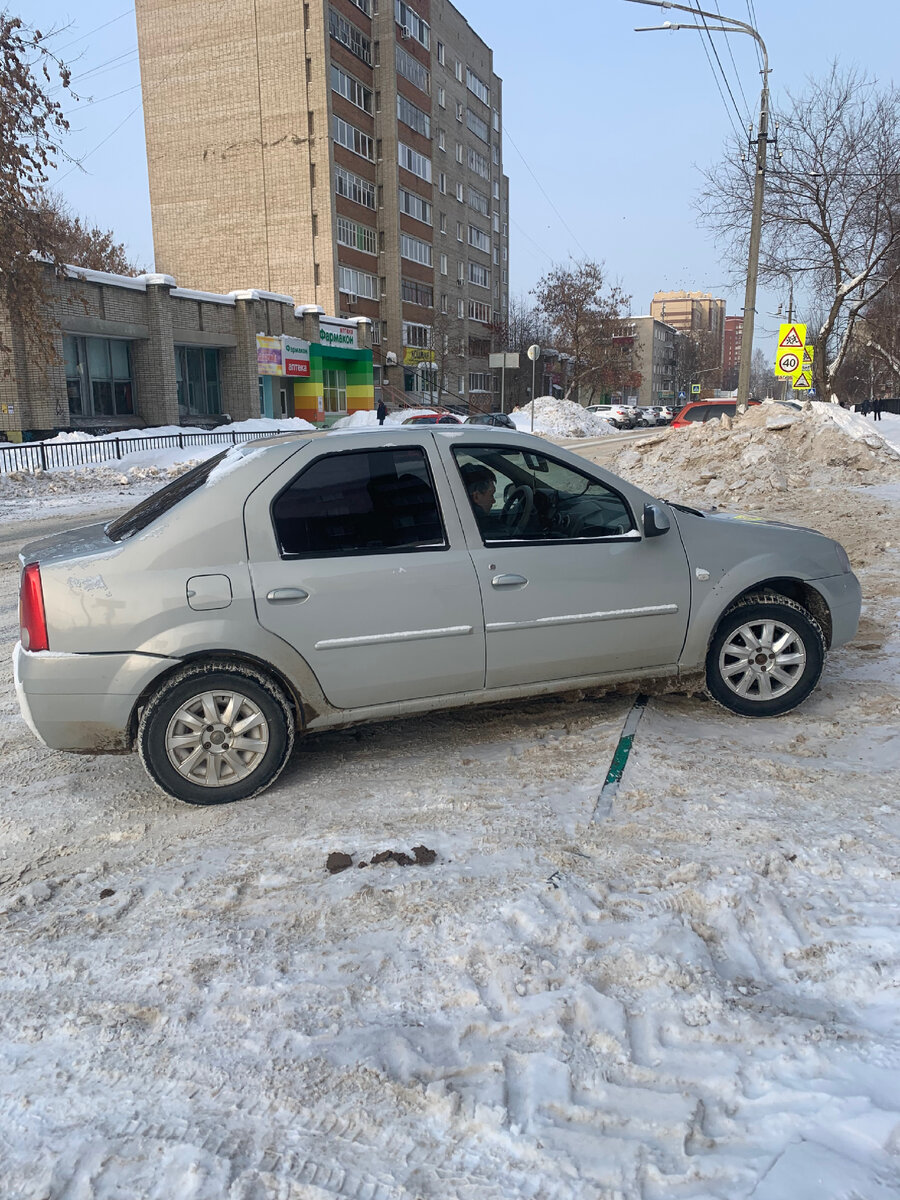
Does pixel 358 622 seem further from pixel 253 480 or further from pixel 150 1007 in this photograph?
pixel 150 1007

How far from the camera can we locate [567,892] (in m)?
3.29

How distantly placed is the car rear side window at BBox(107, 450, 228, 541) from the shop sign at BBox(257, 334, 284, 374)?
3738 cm

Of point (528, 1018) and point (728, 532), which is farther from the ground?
point (728, 532)

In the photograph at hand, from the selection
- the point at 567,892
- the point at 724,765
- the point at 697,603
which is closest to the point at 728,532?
the point at 697,603

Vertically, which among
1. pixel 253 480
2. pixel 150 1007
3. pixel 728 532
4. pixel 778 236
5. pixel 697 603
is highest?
pixel 778 236

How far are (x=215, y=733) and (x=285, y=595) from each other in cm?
70

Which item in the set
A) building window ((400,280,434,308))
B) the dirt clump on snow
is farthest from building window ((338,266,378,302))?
the dirt clump on snow

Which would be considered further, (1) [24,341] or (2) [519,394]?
(2) [519,394]

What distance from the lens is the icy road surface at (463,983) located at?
7.27ft

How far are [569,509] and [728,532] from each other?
892 millimetres

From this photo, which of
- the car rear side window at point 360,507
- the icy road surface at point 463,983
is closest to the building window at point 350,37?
the car rear side window at point 360,507

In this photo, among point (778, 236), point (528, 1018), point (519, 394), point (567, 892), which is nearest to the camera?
point (528, 1018)

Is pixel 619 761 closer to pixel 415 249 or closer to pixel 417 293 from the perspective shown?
pixel 417 293

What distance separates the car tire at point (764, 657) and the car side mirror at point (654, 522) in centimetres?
65
